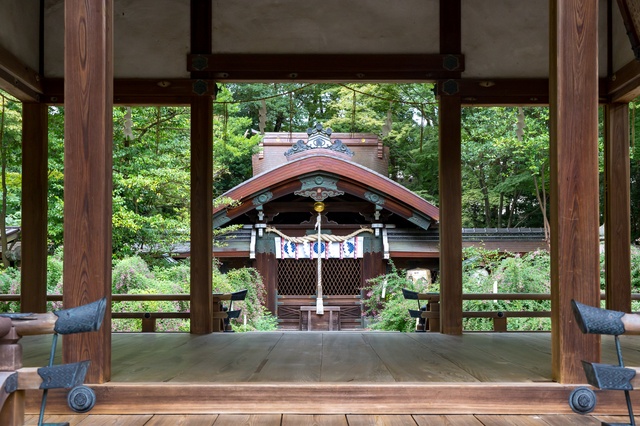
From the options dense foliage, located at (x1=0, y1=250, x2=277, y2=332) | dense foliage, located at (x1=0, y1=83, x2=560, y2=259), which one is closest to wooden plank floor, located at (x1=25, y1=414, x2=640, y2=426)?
dense foliage, located at (x1=0, y1=83, x2=560, y2=259)

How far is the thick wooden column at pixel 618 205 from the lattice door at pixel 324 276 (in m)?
6.20

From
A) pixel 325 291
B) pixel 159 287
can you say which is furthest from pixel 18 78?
pixel 325 291

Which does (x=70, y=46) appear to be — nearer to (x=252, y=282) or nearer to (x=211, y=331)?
(x=211, y=331)

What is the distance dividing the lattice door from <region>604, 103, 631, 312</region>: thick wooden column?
6.20 meters

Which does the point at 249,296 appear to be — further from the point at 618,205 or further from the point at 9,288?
the point at 618,205

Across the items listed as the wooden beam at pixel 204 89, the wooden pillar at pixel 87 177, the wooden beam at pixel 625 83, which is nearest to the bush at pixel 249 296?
the wooden beam at pixel 204 89

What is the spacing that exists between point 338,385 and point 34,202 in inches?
160

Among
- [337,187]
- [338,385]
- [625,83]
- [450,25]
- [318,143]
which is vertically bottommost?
[338,385]

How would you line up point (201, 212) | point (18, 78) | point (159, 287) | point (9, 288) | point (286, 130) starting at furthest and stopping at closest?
point (286, 130)
point (159, 287)
point (9, 288)
point (201, 212)
point (18, 78)

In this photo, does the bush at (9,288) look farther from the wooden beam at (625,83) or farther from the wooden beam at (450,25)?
the wooden beam at (625,83)

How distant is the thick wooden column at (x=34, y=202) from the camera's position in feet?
19.1

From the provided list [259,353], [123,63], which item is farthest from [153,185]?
[259,353]

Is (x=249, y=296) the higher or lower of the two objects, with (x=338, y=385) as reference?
lower

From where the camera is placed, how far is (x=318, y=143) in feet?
39.7
